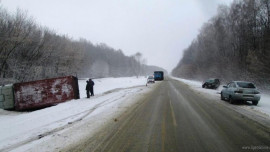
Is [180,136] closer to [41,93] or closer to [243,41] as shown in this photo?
[41,93]

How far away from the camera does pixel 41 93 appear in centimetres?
1800

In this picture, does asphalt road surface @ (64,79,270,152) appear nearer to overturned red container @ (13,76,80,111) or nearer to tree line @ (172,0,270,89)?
overturned red container @ (13,76,80,111)

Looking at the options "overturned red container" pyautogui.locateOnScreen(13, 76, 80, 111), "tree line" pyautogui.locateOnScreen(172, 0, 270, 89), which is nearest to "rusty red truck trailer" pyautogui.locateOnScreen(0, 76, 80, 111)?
"overturned red container" pyautogui.locateOnScreen(13, 76, 80, 111)

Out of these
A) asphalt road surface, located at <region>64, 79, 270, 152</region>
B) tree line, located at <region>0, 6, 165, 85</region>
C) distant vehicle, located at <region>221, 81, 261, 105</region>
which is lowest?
asphalt road surface, located at <region>64, 79, 270, 152</region>

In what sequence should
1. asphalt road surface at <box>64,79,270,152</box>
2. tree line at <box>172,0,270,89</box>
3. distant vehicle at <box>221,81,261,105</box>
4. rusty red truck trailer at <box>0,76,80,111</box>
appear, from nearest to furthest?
asphalt road surface at <box>64,79,270,152</box>
distant vehicle at <box>221,81,261,105</box>
rusty red truck trailer at <box>0,76,80,111</box>
tree line at <box>172,0,270,89</box>

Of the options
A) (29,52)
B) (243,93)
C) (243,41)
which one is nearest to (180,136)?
(243,93)

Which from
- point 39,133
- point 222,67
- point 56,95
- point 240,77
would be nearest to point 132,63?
point 222,67

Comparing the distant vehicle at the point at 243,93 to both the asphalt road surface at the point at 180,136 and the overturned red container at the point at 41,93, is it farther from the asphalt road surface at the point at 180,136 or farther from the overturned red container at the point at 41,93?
the overturned red container at the point at 41,93

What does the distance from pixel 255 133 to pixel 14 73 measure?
104 ft

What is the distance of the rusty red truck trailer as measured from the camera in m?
17.8

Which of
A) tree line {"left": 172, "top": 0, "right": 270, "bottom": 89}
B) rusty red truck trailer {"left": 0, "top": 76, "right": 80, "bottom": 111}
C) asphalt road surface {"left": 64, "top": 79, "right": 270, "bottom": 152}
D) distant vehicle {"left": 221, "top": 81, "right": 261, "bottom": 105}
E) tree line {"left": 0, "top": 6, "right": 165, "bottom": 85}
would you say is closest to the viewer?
asphalt road surface {"left": 64, "top": 79, "right": 270, "bottom": 152}

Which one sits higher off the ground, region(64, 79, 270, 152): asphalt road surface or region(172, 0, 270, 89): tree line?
region(172, 0, 270, 89): tree line

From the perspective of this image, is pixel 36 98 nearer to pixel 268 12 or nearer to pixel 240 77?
pixel 240 77

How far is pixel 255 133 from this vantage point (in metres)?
6.56
